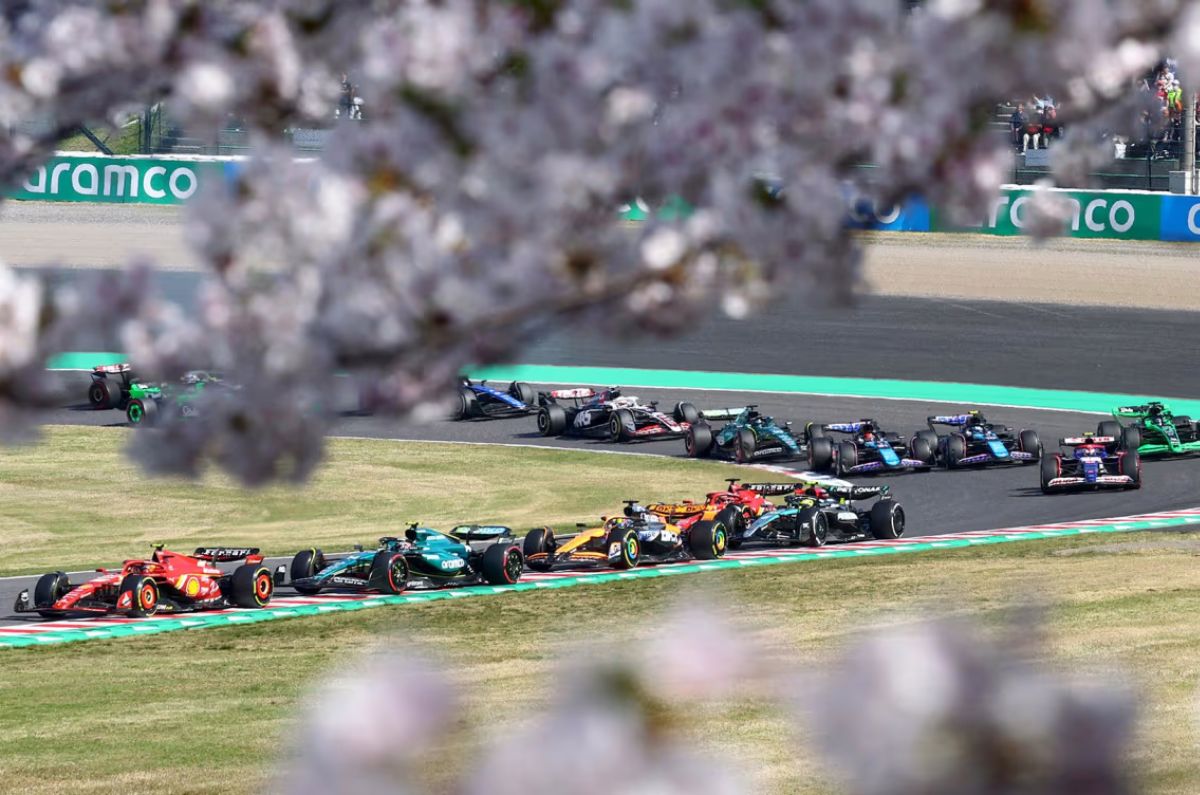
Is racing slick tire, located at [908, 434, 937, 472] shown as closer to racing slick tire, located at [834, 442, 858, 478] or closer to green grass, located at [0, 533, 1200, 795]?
racing slick tire, located at [834, 442, 858, 478]

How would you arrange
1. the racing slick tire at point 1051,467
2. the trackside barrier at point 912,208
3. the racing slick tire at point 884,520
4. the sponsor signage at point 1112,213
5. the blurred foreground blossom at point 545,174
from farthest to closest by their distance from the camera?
the sponsor signage at point 1112,213, the trackside barrier at point 912,208, the racing slick tire at point 1051,467, the racing slick tire at point 884,520, the blurred foreground blossom at point 545,174

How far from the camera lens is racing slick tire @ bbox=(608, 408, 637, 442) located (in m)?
33.5

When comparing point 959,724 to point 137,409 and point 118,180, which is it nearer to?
point 137,409

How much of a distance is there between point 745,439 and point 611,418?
2983mm

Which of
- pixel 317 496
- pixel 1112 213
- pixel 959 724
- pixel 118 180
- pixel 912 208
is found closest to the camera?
pixel 959 724

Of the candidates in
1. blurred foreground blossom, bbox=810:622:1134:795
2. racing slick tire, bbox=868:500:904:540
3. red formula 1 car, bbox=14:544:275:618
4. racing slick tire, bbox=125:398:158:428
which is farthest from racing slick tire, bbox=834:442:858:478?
blurred foreground blossom, bbox=810:622:1134:795

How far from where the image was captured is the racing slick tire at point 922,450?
30.2 m

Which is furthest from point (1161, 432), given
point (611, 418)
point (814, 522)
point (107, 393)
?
point (107, 393)

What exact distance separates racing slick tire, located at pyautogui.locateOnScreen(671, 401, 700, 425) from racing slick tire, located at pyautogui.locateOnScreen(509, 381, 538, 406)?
138 inches

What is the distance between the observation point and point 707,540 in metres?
23.7

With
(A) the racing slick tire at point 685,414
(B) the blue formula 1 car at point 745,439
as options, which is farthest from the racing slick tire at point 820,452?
(A) the racing slick tire at point 685,414

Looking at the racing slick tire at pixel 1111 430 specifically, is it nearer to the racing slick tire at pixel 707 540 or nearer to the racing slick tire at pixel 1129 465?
the racing slick tire at pixel 1129 465

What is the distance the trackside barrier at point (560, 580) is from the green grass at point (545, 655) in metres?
0.49

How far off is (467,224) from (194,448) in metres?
0.61
